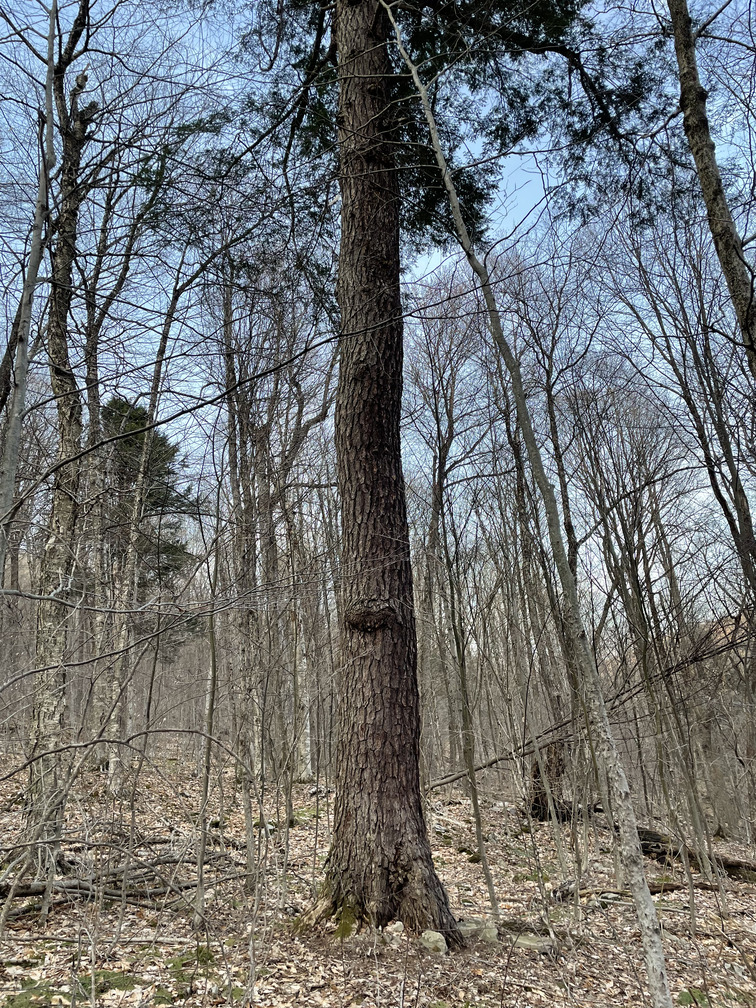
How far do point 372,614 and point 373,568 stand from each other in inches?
11.9

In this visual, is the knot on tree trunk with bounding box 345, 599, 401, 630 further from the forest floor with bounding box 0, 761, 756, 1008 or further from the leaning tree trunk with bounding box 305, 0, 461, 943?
the forest floor with bounding box 0, 761, 756, 1008

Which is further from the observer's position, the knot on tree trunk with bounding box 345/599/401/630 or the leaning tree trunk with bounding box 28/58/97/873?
the knot on tree trunk with bounding box 345/599/401/630

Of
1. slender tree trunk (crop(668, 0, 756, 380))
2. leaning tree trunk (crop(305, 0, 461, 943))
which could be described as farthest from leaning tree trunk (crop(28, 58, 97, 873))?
slender tree trunk (crop(668, 0, 756, 380))

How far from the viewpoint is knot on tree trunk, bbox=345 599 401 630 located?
3.94 metres

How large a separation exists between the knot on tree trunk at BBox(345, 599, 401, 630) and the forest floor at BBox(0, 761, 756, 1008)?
4.30 ft

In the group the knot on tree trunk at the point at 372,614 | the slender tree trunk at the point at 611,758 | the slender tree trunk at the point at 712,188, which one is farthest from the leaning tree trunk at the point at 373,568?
the slender tree trunk at the point at 712,188

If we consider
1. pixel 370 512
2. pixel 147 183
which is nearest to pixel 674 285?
pixel 370 512

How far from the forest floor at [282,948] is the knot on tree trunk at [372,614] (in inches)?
Answer: 51.6

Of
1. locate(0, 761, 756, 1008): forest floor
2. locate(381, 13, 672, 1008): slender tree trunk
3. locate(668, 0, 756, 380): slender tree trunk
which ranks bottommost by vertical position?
locate(0, 761, 756, 1008): forest floor

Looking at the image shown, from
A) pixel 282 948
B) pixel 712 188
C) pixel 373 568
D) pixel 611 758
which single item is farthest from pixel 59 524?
pixel 712 188

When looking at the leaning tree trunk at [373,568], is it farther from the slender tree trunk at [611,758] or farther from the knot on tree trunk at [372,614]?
the slender tree trunk at [611,758]

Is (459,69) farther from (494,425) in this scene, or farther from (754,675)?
(754,675)

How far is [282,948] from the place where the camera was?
3.48 m

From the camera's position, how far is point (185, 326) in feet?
8.48
